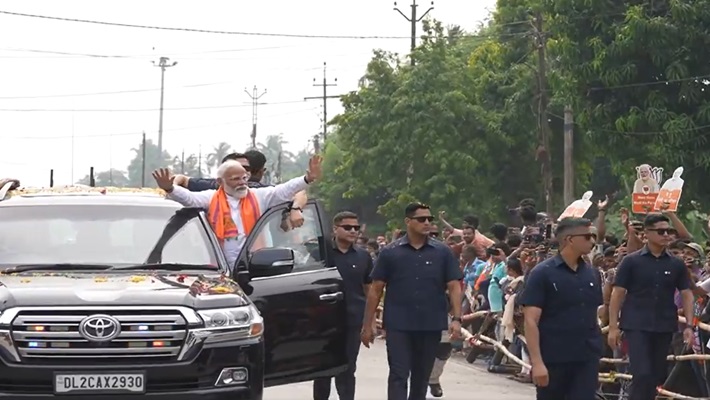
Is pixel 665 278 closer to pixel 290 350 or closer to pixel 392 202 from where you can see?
pixel 290 350

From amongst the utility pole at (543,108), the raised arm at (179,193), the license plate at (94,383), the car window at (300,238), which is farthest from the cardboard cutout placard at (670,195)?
the utility pole at (543,108)

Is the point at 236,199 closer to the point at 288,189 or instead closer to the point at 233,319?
the point at 288,189

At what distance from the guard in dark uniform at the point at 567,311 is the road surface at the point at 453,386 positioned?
4.92 meters

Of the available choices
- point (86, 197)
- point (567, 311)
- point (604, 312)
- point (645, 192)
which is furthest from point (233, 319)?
point (645, 192)

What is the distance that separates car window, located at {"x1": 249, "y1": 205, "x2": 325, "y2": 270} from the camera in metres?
11.1

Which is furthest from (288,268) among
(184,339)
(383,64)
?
(383,64)

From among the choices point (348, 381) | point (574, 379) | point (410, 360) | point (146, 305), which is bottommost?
point (348, 381)

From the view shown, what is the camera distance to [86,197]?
10.5 m

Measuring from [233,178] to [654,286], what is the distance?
3.58m

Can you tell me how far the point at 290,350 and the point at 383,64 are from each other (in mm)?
34532

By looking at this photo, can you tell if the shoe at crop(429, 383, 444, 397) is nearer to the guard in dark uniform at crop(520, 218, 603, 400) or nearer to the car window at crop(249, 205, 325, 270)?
the car window at crop(249, 205, 325, 270)

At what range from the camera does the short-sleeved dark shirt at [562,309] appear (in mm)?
10102

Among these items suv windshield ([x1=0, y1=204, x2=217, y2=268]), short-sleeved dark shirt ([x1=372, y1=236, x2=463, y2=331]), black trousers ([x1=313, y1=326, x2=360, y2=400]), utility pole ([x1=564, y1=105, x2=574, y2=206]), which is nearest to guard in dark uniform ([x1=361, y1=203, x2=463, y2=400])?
short-sleeved dark shirt ([x1=372, y1=236, x2=463, y2=331])

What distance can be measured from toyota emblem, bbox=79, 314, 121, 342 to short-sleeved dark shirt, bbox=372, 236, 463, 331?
3818 millimetres
